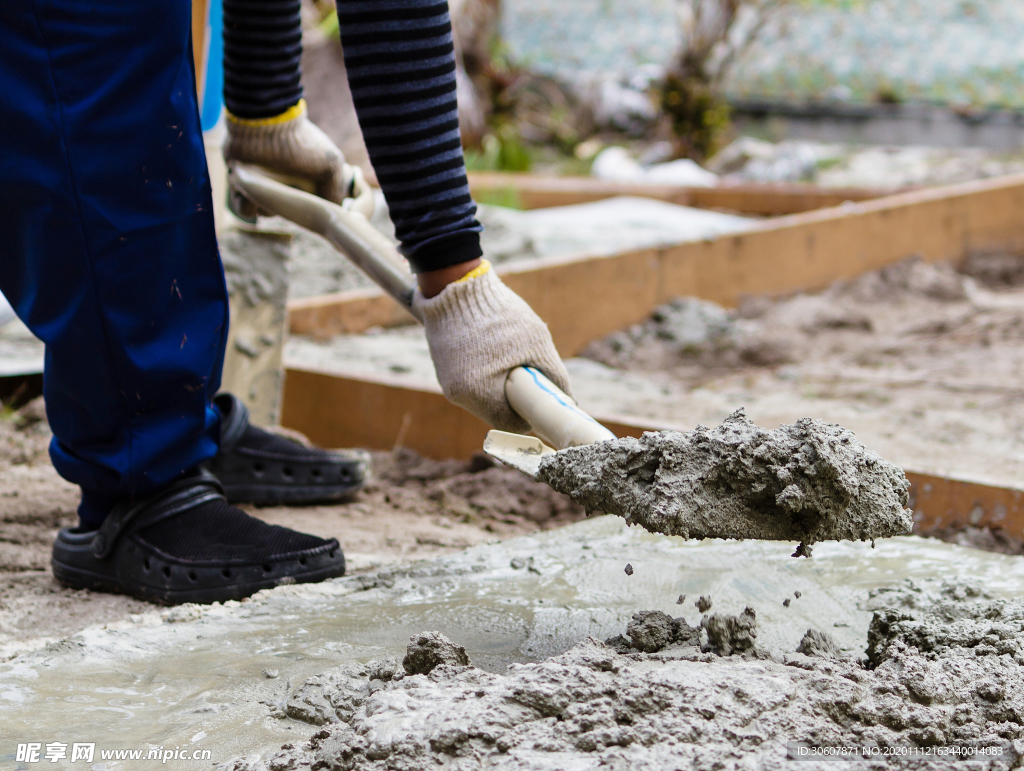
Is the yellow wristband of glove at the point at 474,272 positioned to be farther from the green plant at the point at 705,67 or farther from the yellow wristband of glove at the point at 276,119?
the green plant at the point at 705,67

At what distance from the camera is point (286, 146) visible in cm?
197

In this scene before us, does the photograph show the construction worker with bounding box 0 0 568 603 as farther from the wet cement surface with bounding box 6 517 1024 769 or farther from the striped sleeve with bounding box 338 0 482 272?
the wet cement surface with bounding box 6 517 1024 769

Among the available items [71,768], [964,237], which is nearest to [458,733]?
[71,768]

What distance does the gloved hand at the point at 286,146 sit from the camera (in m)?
1.97

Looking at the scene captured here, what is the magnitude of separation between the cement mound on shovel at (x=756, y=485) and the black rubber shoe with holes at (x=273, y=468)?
961mm

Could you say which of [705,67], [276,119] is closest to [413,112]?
[276,119]

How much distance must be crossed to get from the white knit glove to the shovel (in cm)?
2

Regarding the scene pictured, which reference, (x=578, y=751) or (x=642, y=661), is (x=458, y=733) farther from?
(x=642, y=661)

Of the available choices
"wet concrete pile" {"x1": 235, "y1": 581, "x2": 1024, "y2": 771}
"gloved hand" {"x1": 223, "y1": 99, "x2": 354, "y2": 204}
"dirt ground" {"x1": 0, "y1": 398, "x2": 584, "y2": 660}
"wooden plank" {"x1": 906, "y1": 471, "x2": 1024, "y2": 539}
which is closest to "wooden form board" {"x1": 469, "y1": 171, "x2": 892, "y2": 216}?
"dirt ground" {"x1": 0, "y1": 398, "x2": 584, "y2": 660}

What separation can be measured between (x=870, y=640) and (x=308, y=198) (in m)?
1.24

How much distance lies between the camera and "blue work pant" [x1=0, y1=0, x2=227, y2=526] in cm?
137

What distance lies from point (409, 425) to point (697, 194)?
4.14 meters

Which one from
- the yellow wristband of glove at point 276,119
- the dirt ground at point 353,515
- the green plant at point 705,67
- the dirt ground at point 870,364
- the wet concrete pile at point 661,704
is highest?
the green plant at point 705,67

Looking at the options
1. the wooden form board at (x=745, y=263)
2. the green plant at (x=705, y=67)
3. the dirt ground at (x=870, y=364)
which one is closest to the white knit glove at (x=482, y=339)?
the dirt ground at (x=870, y=364)
